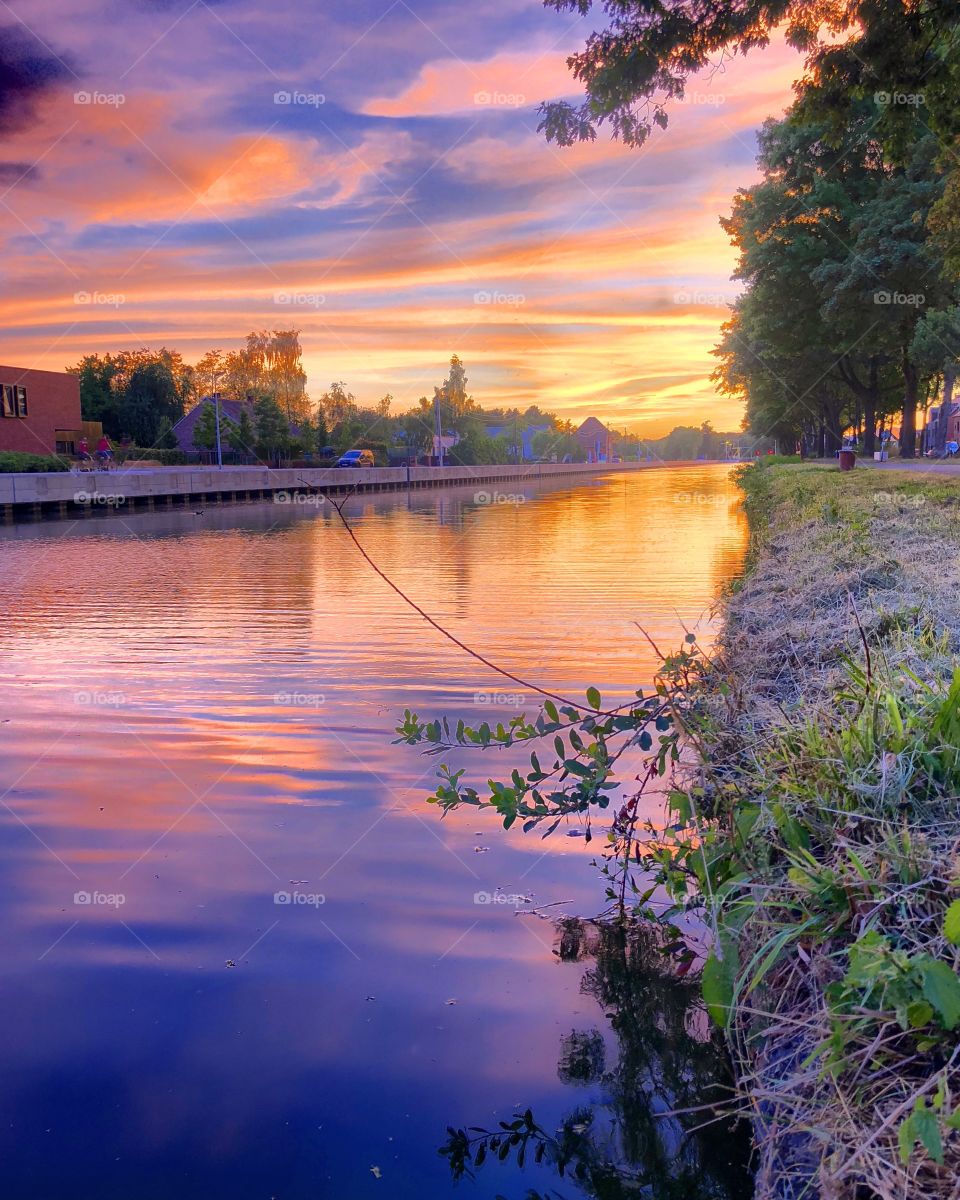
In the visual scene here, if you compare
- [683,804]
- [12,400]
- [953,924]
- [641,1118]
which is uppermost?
[12,400]

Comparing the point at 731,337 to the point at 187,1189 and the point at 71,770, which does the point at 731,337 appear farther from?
the point at 187,1189

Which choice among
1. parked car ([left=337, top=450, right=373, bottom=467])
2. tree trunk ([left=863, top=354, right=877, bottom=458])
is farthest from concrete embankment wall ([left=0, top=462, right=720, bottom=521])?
tree trunk ([left=863, top=354, right=877, bottom=458])

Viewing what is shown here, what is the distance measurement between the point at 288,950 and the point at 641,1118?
1.67m

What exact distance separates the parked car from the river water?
5991cm

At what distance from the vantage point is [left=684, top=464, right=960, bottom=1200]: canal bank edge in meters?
2.11

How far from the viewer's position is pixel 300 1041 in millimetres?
3652

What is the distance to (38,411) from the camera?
60344mm

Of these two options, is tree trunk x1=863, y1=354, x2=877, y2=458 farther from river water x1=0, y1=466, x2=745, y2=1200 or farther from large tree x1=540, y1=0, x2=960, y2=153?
river water x1=0, y1=466, x2=745, y2=1200

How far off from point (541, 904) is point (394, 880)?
748 mm

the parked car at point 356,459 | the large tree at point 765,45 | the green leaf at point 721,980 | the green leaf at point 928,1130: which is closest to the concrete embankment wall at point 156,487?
the parked car at point 356,459

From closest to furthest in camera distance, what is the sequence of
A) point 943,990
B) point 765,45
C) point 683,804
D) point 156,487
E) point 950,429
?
point 943,990 → point 683,804 → point 765,45 → point 156,487 → point 950,429

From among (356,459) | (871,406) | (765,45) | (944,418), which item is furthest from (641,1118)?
(944,418)

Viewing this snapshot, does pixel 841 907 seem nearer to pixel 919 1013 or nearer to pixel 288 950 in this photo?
pixel 919 1013

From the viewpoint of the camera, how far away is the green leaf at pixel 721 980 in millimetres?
2807
